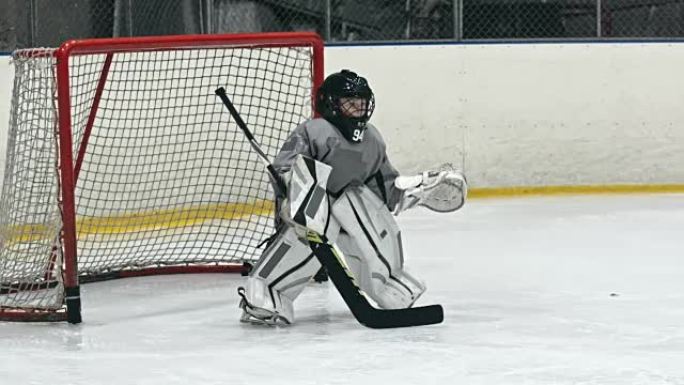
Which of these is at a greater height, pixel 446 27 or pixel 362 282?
pixel 446 27

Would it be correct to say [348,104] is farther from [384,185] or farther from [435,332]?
[435,332]

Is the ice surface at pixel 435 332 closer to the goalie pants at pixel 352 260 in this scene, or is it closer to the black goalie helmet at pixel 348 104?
the goalie pants at pixel 352 260

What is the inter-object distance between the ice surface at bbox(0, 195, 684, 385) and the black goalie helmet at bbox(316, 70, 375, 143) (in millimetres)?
612

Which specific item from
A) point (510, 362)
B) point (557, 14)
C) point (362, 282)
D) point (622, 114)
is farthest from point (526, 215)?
point (510, 362)

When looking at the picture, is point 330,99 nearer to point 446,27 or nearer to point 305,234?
point 305,234

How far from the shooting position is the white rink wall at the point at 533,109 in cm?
789

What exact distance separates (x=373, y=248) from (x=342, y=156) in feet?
1.01

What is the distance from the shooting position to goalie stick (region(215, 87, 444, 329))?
4.09m

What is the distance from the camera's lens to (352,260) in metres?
4.30

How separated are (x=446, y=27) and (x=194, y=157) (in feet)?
7.31

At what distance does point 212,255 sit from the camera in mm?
5781

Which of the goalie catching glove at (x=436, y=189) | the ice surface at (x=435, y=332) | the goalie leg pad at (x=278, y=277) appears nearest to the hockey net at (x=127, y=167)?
the ice surface at (x=435, y=332)

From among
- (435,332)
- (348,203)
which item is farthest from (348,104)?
(435,332)

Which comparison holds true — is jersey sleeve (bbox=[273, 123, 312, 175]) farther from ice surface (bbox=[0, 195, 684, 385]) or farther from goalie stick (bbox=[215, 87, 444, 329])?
ice surface (bbox=[0, 195, 684, 385])
